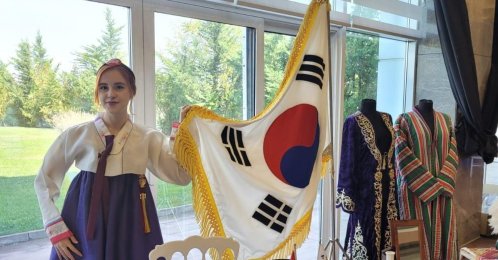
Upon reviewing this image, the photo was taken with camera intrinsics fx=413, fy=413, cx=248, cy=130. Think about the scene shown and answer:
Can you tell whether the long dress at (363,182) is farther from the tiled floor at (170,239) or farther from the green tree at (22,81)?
the green tree at (22,81)

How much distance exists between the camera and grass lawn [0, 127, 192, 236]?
1.63 metres

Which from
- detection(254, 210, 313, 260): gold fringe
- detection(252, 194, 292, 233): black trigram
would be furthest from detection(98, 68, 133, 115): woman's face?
detection(254, 210, 313, 260): gold fringe

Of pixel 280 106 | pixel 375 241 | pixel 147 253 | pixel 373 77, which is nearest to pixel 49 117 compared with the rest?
pixel 147 253

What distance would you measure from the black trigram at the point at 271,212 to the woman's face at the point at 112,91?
0.64 metres

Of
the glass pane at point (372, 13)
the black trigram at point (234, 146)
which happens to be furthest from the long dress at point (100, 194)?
the glass pane at point (372, 13)

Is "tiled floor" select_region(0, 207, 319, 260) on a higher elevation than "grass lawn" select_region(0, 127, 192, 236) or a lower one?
lower

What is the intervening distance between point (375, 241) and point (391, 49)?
1.87 metres

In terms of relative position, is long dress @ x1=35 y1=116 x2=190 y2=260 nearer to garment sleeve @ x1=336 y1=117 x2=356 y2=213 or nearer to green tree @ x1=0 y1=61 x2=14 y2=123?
green tree @ x1=0 y1=61 x2=14 y2=123

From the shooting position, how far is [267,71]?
2523 millimetres

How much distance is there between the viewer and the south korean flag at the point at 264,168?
1.59m

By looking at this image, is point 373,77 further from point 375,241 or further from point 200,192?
point 200,192

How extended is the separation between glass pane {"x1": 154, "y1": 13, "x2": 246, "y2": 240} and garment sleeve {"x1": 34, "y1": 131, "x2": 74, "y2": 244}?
0.61 m

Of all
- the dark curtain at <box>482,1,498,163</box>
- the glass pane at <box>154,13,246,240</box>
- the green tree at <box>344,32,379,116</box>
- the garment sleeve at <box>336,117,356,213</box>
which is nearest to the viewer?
the glass pane at <box>154,13,246,240</box>

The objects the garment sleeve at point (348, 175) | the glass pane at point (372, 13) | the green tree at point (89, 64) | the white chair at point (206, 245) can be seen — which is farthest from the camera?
the glass pane at point (372, 13)
